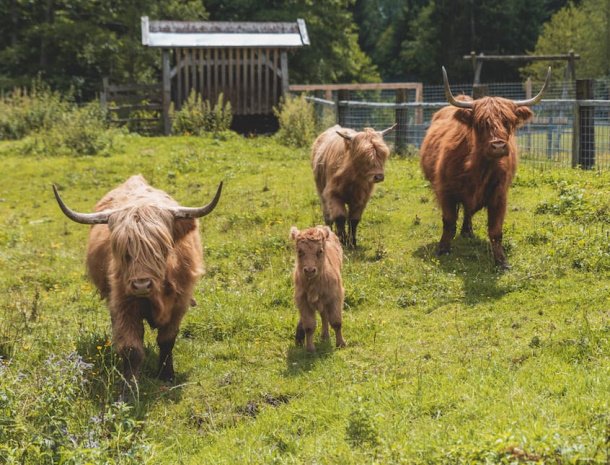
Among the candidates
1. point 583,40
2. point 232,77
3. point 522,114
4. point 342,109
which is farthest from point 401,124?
point 583,40

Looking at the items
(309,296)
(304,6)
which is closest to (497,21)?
(304,6)

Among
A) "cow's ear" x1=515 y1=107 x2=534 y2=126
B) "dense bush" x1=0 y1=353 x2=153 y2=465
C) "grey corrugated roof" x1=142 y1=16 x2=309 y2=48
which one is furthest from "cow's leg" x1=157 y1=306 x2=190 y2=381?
"grey corrugated roof" x1=142 y1=16 x2=309 y2=48

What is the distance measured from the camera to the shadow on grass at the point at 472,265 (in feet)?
24.8

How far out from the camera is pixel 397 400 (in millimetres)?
5062

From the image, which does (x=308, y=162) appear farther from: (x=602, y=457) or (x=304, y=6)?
(x=304, y=6)

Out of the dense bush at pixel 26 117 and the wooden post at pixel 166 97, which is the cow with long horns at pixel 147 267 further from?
the wooden post at pixel 166 97

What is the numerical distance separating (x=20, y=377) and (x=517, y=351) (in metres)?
3.70

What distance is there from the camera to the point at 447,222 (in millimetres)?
9000

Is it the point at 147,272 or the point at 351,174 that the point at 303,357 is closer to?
the point at 147,272

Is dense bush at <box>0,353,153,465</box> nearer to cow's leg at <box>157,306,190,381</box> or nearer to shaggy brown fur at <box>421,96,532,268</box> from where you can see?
cow's leg at <box>157,306,190,381</box>

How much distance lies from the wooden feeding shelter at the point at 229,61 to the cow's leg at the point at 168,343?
56.4 feet

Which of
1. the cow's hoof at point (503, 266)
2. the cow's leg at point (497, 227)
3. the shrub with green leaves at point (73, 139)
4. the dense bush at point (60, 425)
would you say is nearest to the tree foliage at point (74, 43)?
the shrub with green leaves at point (73, 139)

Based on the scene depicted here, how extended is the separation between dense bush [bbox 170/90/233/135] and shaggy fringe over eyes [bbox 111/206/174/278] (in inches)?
589

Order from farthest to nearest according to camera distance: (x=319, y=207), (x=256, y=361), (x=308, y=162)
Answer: (x=308, y=162)
(x=319, y=207)
(x=256, y=361)
